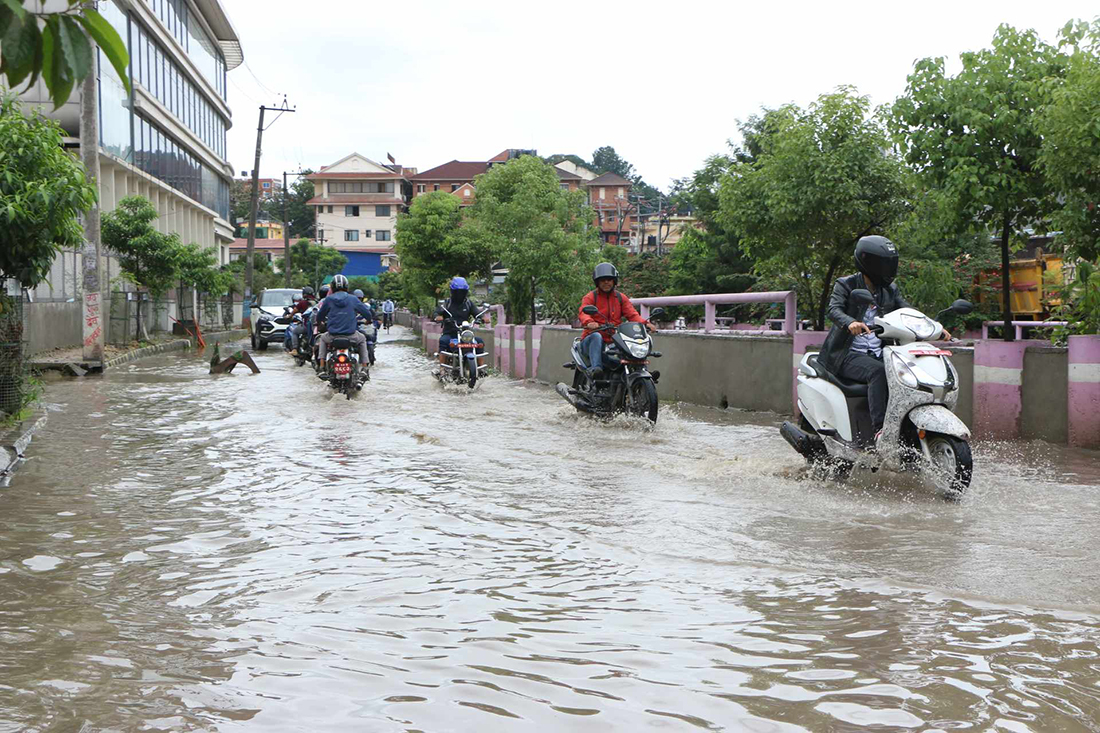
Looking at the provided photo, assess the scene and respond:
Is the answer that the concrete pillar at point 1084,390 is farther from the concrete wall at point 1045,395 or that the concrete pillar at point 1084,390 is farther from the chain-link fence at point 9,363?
the chain-link fence at point 9,363

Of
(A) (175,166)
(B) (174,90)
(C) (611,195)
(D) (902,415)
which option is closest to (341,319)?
(D) (902,415)

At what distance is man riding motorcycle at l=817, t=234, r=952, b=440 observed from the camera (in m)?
7.38

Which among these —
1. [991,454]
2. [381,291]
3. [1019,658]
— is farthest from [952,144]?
[381,291]

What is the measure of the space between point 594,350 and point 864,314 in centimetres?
426

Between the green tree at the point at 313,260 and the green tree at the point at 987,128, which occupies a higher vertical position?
the green tree at the point at 313,260

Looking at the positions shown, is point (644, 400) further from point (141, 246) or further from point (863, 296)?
point (141, 246)

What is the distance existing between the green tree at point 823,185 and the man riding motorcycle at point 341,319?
26.6 feet

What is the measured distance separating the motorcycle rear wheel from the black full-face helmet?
351 centimetres

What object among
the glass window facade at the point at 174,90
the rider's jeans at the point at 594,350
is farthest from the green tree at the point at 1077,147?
the glass window facade at the point at 174,90

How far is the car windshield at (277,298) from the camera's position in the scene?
114 feet

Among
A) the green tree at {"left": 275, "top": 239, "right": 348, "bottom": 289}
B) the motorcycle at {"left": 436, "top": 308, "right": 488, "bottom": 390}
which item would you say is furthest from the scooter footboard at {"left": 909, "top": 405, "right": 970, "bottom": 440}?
the green tree at {"left": 275, "top": 239, "right": 348, "bottom": 289}

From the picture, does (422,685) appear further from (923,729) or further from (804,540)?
(804,540)

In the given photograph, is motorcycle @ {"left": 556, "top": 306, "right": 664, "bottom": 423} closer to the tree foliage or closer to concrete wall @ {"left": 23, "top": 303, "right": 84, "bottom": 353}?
concrete wall @ {"left": 23, "top": 303, "right": 84, "bottom": 353}

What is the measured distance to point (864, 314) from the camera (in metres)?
7.75
